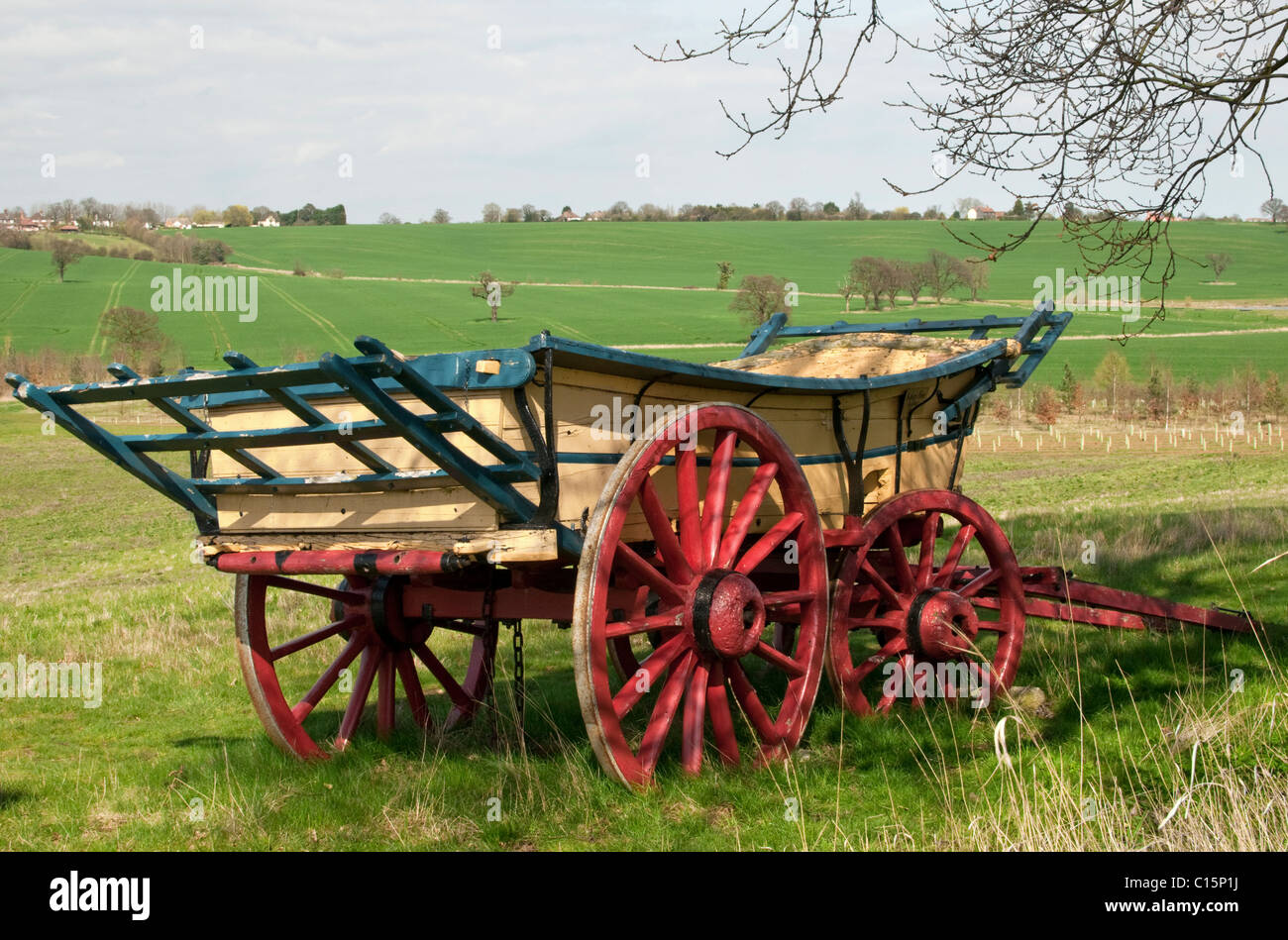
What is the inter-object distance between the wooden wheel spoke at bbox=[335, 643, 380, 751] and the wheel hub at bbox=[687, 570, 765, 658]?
6.22 feet

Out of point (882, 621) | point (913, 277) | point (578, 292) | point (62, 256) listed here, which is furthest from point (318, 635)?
point (62, 256)

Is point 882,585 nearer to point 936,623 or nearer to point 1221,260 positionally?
point 936,623

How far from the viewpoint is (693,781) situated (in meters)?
4.39

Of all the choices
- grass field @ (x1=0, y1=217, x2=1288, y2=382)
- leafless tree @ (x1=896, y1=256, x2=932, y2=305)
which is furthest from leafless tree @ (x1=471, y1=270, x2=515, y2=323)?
leafless tree @ (x1=896, y1=256, x2=932, y2=305)

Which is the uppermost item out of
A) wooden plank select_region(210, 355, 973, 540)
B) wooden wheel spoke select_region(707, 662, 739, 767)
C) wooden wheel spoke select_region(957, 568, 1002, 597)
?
wooden plank select_region(210, 355, 973, 540)

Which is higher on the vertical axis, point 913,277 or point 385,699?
point 913,277

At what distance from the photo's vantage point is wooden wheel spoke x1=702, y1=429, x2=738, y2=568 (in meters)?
4.54

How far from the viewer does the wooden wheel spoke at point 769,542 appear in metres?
4.73

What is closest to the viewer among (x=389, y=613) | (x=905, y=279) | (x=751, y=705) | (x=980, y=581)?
(x=751, y=705)

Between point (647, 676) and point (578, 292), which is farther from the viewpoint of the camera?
point (578, 292)

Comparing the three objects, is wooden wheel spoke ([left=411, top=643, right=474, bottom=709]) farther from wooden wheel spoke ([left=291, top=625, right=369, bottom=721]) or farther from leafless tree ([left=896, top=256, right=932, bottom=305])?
leafless tree ([left=896, top=256, right=932, bottom=305])

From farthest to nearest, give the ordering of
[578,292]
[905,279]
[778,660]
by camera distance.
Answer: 1. [578,292]
2. [905,279]
3. [778,660]

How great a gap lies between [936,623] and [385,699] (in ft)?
8.91
